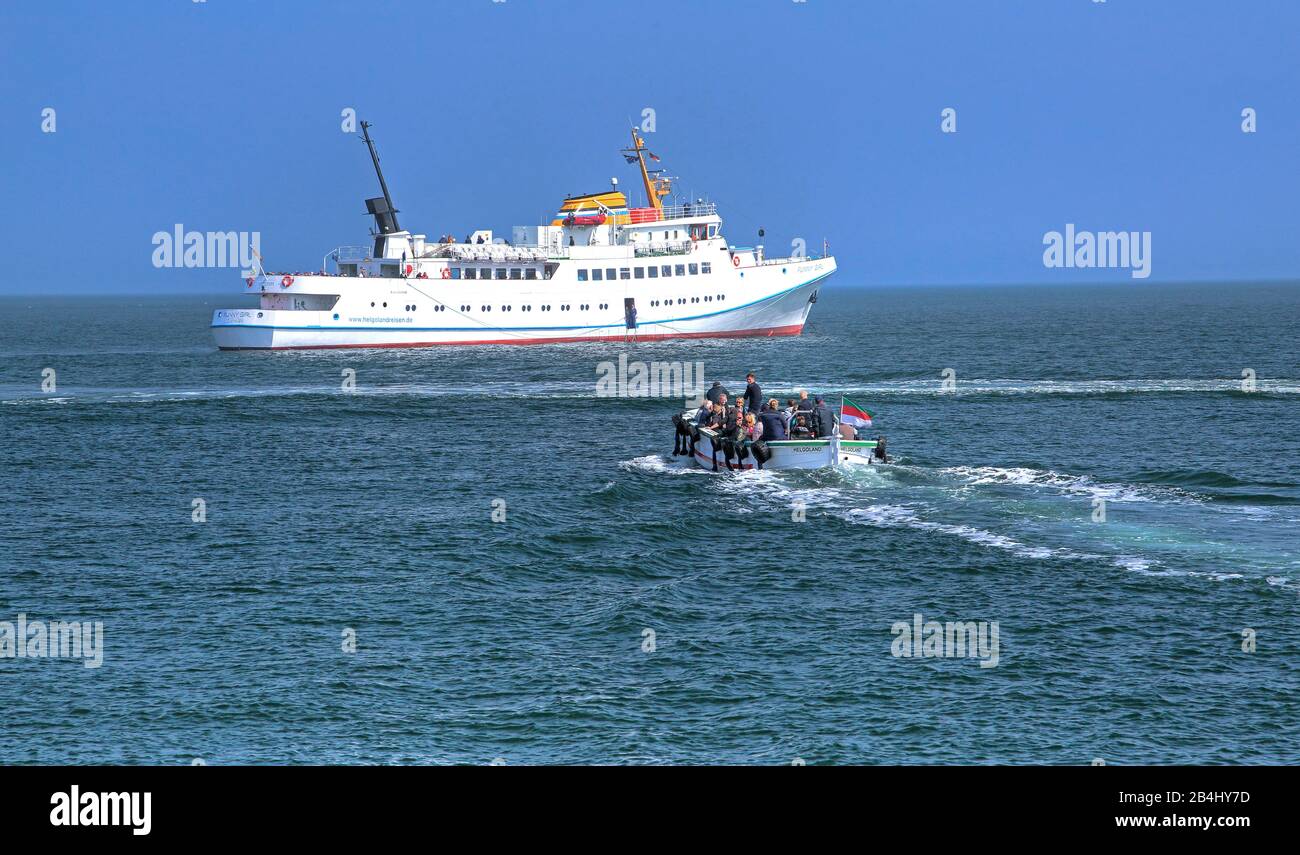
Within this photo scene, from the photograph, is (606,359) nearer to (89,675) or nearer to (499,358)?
(499,358)

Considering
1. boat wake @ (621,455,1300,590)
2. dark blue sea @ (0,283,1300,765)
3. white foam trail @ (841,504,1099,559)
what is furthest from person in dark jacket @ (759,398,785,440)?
white foam trail @ (841,504,1099,559)

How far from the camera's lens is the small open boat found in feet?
124

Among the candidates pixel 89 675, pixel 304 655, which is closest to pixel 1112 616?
pixel 304 655

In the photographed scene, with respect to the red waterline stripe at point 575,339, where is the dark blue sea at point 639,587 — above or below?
below

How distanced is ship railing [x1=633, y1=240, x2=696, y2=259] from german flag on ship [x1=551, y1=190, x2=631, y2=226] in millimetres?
2658

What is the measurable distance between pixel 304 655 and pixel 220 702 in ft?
8.14

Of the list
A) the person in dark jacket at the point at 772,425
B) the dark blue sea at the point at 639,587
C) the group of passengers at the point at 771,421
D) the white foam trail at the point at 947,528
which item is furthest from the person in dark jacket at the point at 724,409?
the white foam trail at the point at 947,528

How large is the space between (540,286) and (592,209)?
7.30 m

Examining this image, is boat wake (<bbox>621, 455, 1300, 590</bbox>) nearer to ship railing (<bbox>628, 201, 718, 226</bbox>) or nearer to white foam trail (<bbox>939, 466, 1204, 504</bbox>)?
white foam trail (<bbox>939, 466, 1204, 504</bbox>)

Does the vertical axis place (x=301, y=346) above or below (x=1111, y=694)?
above

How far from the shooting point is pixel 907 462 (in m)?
40.6

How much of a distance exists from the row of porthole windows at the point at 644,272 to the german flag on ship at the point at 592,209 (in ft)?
11.7

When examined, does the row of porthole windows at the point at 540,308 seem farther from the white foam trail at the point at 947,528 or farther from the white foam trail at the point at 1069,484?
the white foam trail at the point at 947,528

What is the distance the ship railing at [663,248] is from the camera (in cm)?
9019
